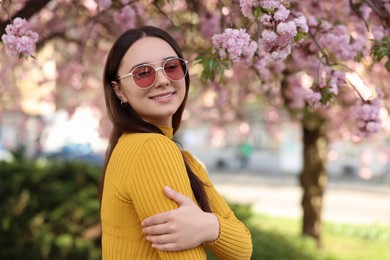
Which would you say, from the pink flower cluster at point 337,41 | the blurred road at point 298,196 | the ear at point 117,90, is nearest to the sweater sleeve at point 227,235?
the ear at point 117,90

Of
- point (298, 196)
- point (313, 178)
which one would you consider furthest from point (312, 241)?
point (298, 196)

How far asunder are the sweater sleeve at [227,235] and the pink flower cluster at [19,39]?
3.37ft

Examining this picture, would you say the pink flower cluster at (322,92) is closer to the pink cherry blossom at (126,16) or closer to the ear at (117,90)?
the ear at (117,90)

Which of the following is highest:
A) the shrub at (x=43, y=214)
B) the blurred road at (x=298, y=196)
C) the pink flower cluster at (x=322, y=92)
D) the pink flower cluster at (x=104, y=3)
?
the pink flower cluster at (x=104, y=3)

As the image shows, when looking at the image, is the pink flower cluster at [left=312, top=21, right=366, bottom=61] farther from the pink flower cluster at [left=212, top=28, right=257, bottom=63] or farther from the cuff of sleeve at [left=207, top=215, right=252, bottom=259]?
the cuff of sleeve at [left=207, top=215, right=252, bottom=259]

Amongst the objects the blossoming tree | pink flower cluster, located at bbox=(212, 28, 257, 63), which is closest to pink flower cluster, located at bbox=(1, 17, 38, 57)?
the blossoming tree

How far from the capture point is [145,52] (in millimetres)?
1933

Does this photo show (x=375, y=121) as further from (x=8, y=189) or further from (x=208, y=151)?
(x=208, y=151)

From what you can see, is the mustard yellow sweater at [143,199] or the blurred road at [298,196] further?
the blurred road at [298,196]

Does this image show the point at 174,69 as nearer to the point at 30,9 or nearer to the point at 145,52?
the point at 145,52

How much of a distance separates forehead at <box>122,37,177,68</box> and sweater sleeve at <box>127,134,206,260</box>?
32 cm

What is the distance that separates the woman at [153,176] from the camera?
1697 millimetres

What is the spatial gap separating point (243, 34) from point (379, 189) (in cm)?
1895

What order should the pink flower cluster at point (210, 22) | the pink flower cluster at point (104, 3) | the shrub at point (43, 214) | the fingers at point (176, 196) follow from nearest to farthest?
the fingers at point (176, 196)
the pink flower cluster at point (104, 3)
the pink flower cluster at point (210, 22)
the shrub at point (43, 214)
